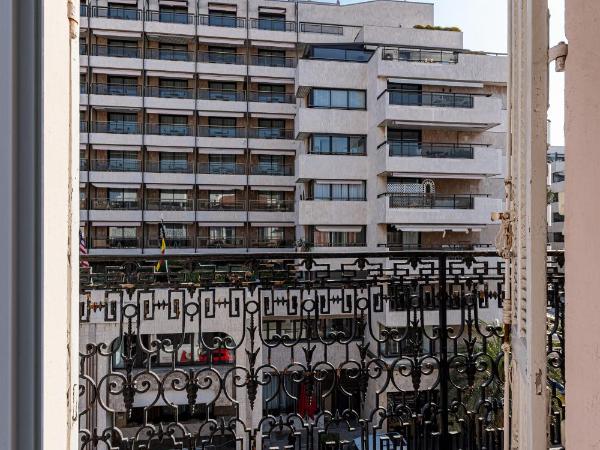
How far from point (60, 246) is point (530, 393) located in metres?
0.90

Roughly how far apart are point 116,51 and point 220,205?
5.95 metres

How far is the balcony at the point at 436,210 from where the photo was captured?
12719 mm

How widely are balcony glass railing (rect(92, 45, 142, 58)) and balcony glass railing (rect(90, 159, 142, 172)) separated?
11.0ft

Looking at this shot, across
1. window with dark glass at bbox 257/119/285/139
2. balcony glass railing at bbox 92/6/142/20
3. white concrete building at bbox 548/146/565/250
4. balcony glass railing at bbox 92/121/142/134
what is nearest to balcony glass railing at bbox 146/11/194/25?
balcony glass railing at bbox 92/6/142/20

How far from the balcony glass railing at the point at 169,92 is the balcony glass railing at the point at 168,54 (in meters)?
0.97

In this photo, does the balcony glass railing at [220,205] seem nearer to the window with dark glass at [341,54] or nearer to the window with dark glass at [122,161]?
the window with dark glass at [122,161]

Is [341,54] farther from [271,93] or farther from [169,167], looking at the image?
[169,167]

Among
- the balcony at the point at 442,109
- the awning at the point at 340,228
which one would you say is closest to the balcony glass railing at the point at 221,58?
the balcony at the point at 442,109

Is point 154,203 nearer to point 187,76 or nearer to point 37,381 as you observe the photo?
point 187,76

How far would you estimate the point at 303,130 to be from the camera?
13.2 m

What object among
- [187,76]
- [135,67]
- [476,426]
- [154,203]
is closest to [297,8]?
[187,76]

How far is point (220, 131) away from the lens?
14.9 meters

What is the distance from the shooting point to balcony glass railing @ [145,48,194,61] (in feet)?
47.9

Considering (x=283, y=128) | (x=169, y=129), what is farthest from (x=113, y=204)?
(x=283, y=128)
